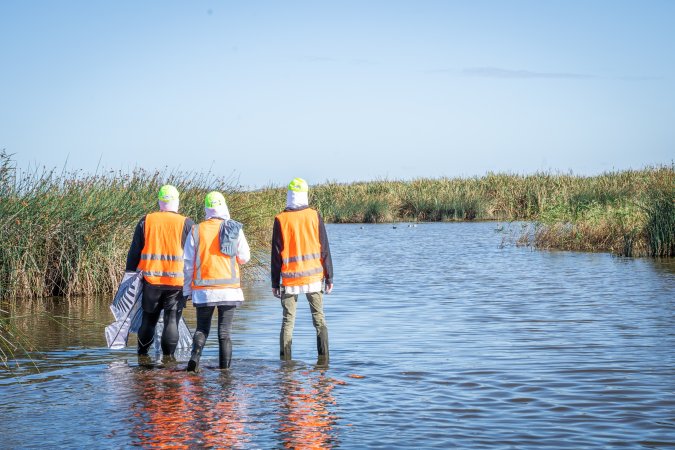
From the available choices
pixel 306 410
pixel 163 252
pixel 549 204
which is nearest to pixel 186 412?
pixel 306 410

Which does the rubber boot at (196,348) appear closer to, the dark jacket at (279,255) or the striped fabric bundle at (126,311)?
the dark jacket at (279,255)

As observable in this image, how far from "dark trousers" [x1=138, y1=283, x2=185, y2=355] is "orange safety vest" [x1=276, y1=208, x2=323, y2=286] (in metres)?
1.45

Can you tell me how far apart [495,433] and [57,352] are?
6481mm

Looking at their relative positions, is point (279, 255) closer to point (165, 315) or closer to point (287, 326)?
point (287, 326)

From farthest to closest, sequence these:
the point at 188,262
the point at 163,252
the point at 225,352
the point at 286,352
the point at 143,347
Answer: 1. the point at 143,347
2. the point at 286,352
3. the point at 163,252
4. the point at 225,352
5. the point at 188,262

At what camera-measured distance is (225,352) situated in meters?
9.84

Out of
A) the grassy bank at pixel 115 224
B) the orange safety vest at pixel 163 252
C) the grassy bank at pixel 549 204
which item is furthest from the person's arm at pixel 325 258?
the grassy bank at pixel 549 204

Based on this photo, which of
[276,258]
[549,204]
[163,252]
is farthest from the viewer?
[549,204]

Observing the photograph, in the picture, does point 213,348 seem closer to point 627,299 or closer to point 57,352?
point 57,352

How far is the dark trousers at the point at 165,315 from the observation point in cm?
1038

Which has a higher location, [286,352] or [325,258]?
[325,258]

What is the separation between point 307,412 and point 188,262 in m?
2.45

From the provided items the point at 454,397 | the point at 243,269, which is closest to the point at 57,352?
the point at 454,397

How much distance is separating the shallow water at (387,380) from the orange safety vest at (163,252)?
1.02 m
